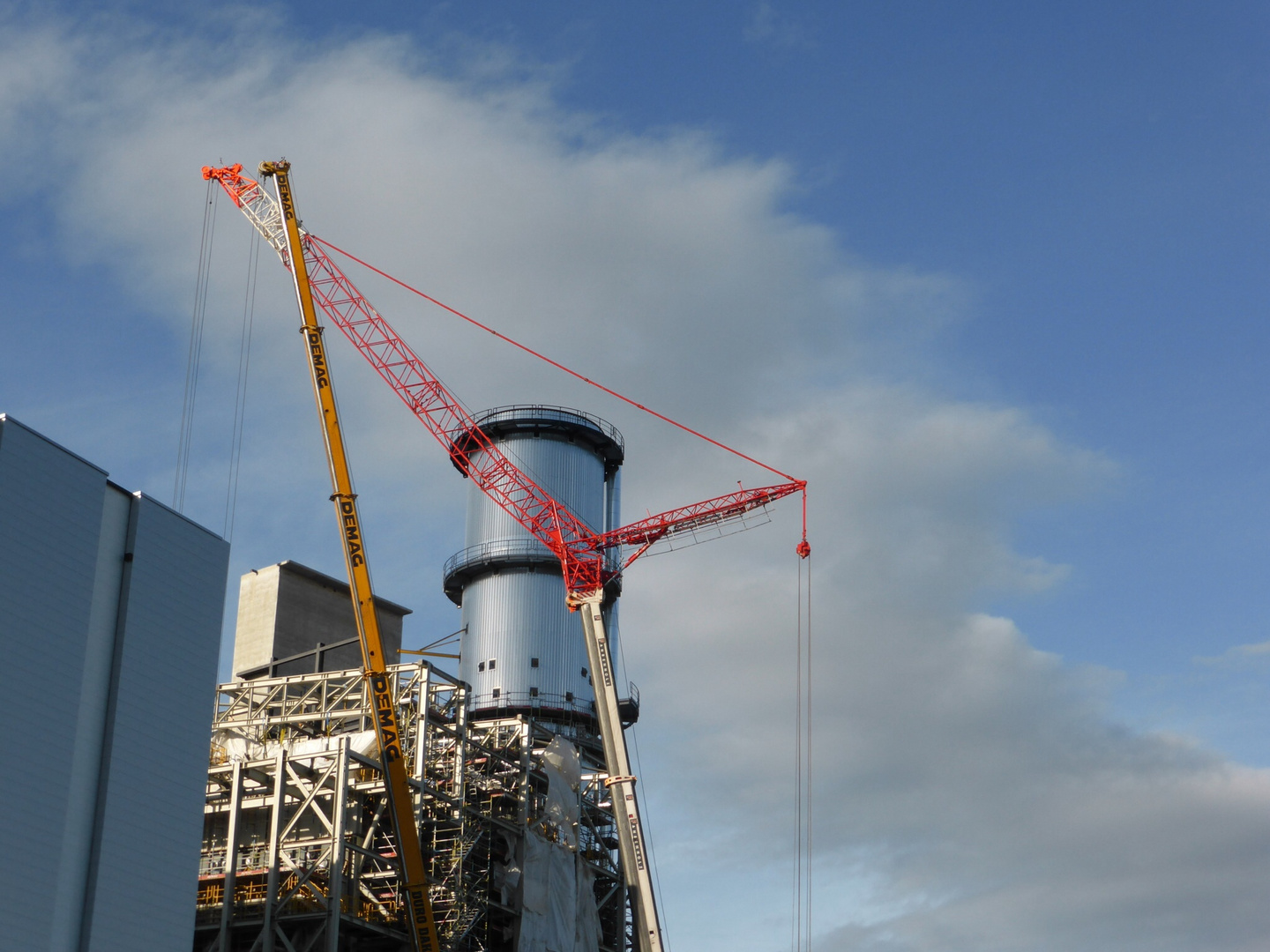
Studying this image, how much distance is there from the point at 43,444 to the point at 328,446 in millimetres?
17284

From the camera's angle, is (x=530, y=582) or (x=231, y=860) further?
(x=530, y=582)

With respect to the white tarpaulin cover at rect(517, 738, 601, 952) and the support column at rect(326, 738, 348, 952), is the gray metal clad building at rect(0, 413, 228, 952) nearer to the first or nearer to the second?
the support column at rect(326, 738, 348, 952)

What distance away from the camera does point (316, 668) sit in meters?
73.4

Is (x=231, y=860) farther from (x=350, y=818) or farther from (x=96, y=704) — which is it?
(x=96, y=704)

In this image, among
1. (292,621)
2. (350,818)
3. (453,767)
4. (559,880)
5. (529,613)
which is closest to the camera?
(350,818)

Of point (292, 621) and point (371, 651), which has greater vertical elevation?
point (292, 621)

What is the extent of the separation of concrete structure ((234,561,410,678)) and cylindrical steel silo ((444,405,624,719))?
19.5 feet

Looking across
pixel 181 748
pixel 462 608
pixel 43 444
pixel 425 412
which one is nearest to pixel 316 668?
pixel 462 608

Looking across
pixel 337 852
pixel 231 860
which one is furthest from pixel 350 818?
pixel 231 860

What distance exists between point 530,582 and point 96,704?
3483 centimetres

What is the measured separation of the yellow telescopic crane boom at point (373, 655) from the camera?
56.8 m

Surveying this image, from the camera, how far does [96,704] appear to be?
45.3 meters

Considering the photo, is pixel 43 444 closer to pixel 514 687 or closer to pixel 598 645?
pixel 598 645

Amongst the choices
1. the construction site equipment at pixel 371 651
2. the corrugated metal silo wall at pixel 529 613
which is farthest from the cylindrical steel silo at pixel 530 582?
the construction site equipment at pixel 371 651
